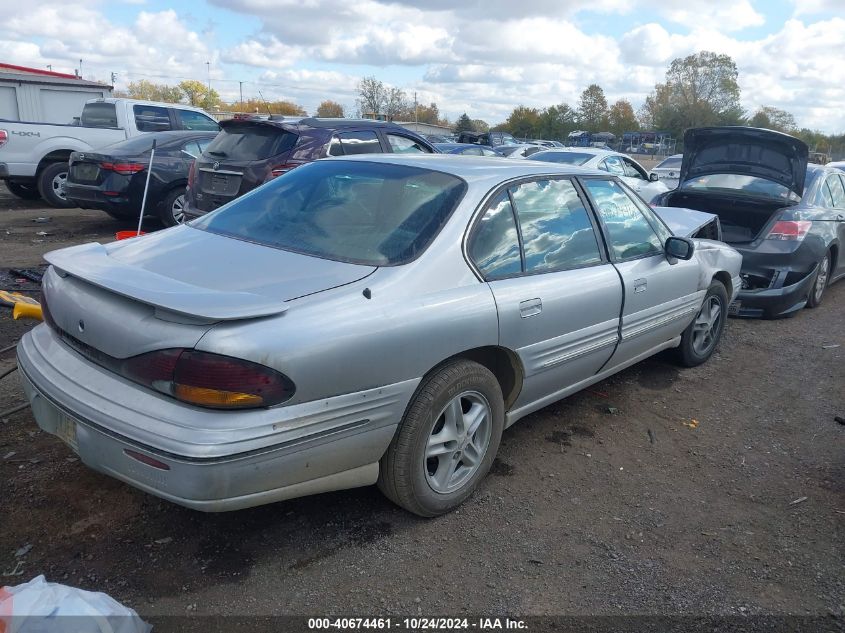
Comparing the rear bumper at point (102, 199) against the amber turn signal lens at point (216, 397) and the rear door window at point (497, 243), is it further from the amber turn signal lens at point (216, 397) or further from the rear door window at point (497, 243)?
the amber turn signal lens at point (216, 397)

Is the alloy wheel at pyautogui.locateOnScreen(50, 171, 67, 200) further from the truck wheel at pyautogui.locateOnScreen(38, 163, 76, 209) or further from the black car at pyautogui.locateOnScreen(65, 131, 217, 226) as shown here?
the black car at pyautogui.locateOnScreen(65, 131, 217, 226)

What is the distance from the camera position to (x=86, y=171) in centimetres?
917

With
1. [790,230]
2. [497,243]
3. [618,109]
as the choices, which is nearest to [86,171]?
[497,243]

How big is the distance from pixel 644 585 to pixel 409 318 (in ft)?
4.63

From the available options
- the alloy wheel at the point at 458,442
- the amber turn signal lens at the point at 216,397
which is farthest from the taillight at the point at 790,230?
the amber turn signal lens at the point at 216,397

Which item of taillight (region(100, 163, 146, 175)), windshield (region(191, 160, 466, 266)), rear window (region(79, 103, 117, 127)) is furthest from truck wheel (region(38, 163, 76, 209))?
windshield (region(191, 160, 466, 266))

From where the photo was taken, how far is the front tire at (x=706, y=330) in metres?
5.04

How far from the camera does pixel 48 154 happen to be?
11180 mm

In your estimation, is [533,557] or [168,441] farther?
[533,557]

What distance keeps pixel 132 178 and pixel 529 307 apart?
24.2 ft

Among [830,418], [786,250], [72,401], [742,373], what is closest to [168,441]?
[72,401]

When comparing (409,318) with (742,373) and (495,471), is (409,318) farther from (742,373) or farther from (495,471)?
(742,373)

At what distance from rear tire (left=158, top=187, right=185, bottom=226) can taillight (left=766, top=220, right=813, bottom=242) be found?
7.15m

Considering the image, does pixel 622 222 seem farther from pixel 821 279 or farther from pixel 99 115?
pixel 99 115
